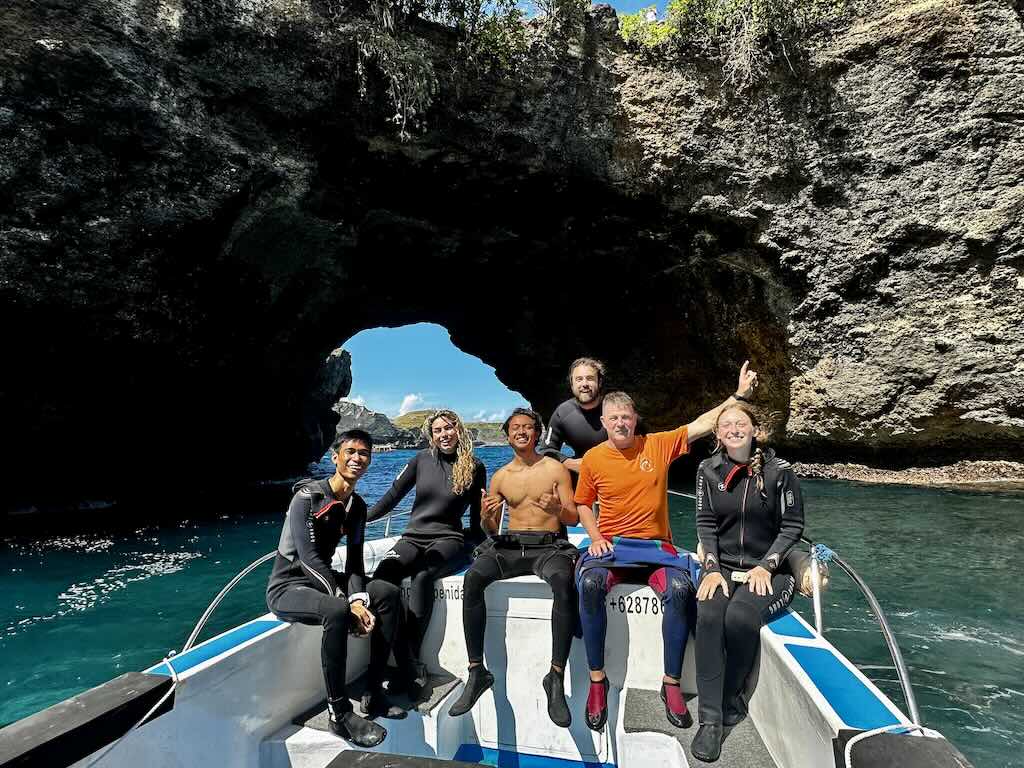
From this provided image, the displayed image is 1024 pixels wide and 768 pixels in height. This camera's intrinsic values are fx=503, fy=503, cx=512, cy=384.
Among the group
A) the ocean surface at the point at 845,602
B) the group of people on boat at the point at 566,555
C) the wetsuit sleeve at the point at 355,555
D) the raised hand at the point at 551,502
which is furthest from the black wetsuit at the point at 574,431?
the ocean surface at the point at 845,602

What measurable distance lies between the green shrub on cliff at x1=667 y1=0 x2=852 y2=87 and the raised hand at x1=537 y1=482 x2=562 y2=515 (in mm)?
11778

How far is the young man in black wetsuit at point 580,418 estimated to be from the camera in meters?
4.09

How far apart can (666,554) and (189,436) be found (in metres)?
16.7

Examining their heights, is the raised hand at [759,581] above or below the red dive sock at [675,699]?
above

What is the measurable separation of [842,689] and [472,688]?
1.96 metres

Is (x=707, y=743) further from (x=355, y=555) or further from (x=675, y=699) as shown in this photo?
(x=355, y=555)

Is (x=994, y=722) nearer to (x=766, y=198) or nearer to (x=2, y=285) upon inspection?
(x=766, y=198)

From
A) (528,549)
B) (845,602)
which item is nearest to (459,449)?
(528,549)

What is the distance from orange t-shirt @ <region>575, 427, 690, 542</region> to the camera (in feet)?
10.9

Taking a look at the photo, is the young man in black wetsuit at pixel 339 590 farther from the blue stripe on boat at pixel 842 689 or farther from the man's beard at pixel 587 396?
the blue stripe on boat at pixel 842 689

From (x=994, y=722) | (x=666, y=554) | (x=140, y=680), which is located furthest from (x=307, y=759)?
(x=994, y=722)

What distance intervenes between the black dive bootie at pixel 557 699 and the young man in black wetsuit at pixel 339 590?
0.85 meters

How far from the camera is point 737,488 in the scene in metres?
3.19

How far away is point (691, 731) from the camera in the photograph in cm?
266
